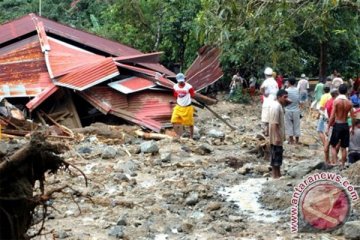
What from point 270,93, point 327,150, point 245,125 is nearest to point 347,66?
point 245,125

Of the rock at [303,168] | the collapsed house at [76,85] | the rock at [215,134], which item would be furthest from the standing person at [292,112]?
the rock at [303,168]

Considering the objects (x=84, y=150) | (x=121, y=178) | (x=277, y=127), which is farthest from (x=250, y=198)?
(x=84, y=150)

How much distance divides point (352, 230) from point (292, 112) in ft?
18.3

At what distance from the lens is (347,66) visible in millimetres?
20891

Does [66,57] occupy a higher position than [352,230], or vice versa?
[66,57]

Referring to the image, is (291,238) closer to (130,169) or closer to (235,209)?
(235,209)

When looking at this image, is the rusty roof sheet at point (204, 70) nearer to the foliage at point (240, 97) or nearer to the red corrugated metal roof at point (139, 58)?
the red corrugated metal roof at point (139, 58)

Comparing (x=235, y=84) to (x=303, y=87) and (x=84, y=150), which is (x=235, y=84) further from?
(x=84, y=150)

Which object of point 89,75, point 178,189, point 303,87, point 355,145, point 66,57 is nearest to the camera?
point 178,189

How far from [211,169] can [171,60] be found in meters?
12.1

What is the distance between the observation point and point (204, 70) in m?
15.8

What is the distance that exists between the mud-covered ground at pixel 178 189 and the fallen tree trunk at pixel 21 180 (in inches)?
15.8

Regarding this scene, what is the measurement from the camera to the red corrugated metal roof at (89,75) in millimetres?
12039

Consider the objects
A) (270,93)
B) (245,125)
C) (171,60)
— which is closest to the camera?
(270,93)
